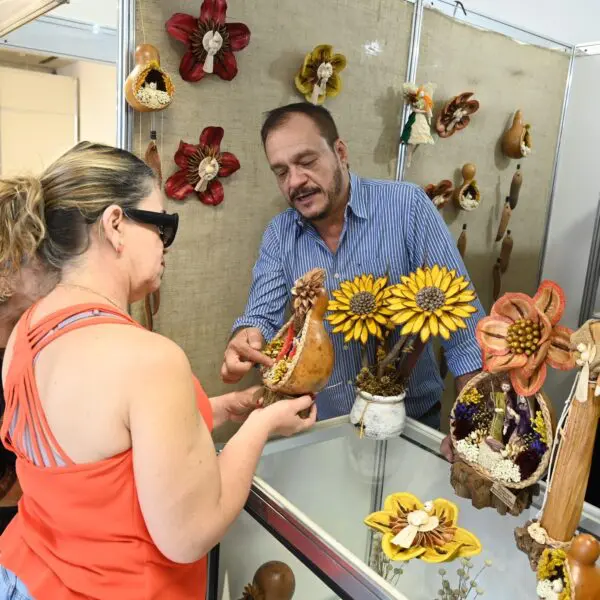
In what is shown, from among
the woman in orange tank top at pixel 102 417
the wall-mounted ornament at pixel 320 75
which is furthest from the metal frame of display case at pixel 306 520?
the wall-mounted ornament at pixel 320 75

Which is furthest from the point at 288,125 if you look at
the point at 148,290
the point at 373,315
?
the point at 148,290

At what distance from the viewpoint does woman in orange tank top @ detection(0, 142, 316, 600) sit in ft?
2.31

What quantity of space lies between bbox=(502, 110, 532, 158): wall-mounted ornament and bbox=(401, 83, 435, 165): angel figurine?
60cm

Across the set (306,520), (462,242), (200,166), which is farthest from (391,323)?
(462,242)

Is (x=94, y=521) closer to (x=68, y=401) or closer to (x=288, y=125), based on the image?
(x=68, y=401)

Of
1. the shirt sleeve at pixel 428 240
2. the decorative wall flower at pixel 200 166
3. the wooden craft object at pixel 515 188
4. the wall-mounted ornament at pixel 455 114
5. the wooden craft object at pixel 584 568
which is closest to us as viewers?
the wooden craft object at pixel 584 568

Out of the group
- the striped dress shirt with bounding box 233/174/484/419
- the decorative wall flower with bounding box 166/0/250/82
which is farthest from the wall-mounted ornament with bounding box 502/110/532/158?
the decorative wall flower with bounding box 166/0/250/82

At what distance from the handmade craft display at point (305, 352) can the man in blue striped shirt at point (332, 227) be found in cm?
34

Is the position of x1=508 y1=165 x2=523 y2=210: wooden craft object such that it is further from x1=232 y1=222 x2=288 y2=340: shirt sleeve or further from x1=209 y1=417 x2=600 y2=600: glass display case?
x1=209 y1=417 x2=600 y2=600: glass display case

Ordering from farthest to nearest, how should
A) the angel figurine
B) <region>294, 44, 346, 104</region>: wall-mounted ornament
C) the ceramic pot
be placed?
the angel figurine
<region>294, 44, 346, 104</region>: wall-mounted ornament
the ceramic pot

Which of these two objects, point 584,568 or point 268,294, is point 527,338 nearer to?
point 584,568

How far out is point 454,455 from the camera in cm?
105

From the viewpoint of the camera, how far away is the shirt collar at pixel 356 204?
1557 millimetres

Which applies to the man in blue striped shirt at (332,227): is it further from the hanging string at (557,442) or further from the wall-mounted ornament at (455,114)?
the wall-mounted ornament at (455,114)
